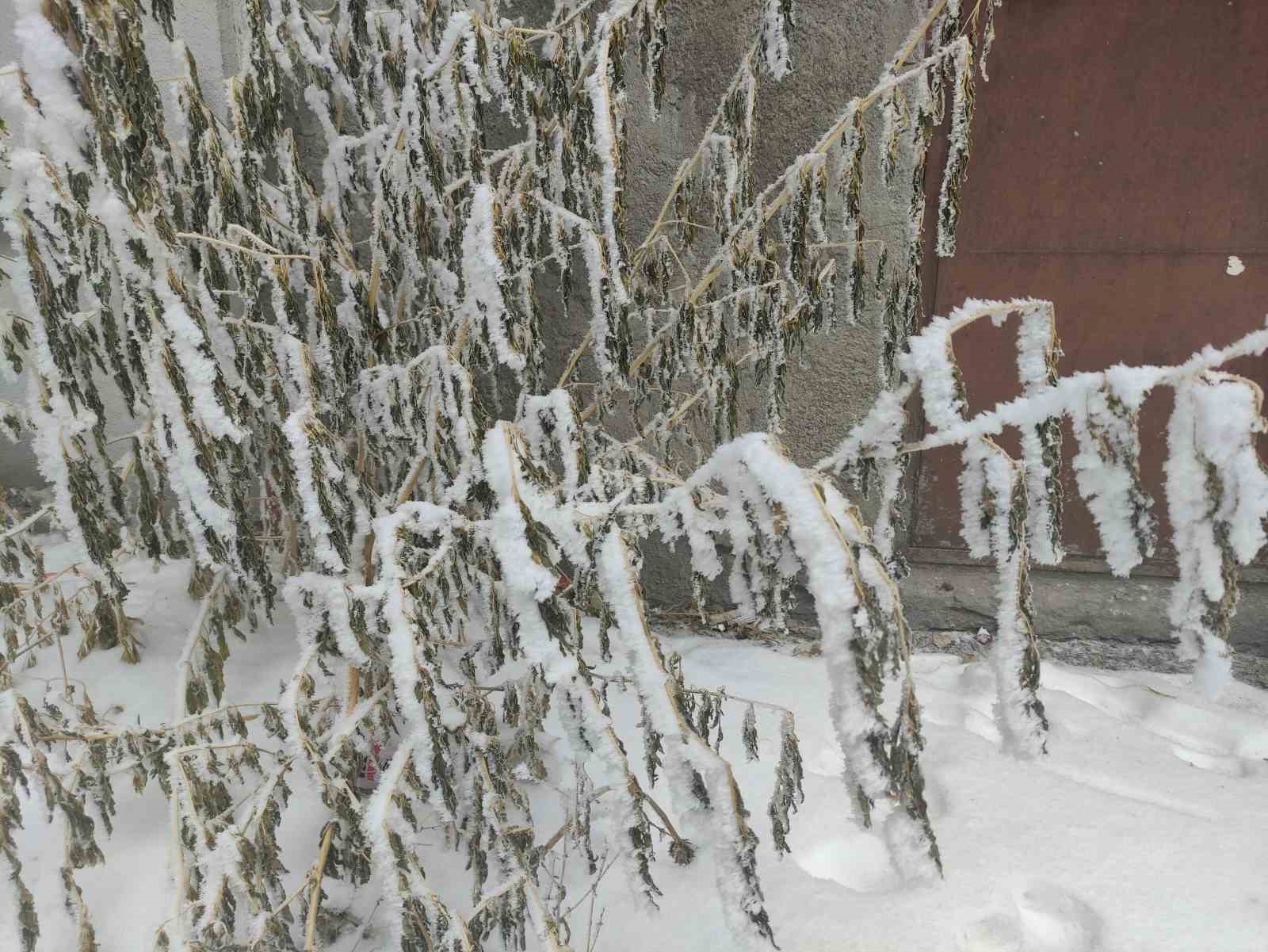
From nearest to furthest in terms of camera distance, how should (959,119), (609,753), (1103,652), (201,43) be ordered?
(609,753), (959,119), (201,43), (1103,652)

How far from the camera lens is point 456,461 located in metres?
1.47

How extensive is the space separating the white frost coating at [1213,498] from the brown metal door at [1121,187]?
74.9 inches

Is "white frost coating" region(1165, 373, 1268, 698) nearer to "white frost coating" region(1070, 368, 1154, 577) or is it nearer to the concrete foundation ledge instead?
"white frost coating" region(1070, 368, 1154, 577)

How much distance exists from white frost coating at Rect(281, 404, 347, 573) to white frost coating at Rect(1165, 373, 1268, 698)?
1.13 metres

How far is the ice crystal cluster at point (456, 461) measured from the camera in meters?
0.82

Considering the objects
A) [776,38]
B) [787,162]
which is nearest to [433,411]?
[776,38]

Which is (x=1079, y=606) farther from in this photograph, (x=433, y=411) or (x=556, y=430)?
(x=433, y=411)

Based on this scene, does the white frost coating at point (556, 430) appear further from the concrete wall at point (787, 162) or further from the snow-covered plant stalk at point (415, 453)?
the concrete wall at point (787, 162)

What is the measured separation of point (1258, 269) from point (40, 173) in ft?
10.2

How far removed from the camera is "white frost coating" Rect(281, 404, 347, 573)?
3.89ft

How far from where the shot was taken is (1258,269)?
2283 mm

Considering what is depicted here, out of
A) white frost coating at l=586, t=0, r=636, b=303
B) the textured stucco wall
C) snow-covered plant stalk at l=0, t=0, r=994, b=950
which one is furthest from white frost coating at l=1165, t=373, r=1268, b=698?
the textured stucco wall

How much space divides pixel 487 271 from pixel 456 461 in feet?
1.26

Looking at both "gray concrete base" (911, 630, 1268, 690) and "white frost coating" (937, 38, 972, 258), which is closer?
Result: "white frost coating" (937, 38, 972, 258)
